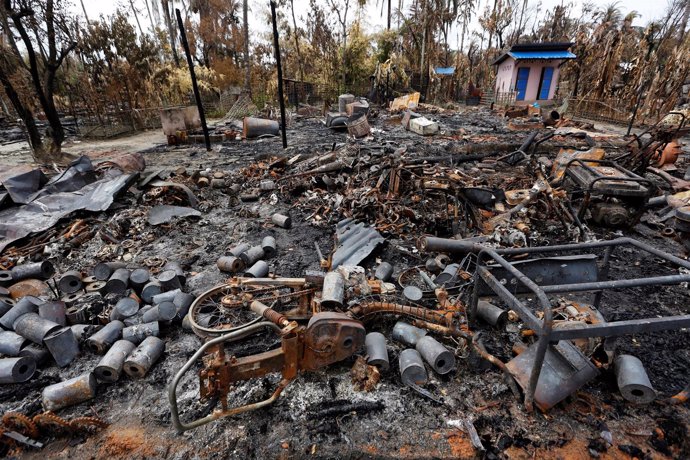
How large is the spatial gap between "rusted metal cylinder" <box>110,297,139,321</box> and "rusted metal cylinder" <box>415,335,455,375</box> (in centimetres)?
337

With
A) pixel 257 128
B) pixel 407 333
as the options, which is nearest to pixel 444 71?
pixel 257 128

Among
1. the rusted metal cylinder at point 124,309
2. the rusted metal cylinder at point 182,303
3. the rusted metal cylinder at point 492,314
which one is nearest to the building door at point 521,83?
the rusted metal cylinder at point 492,314

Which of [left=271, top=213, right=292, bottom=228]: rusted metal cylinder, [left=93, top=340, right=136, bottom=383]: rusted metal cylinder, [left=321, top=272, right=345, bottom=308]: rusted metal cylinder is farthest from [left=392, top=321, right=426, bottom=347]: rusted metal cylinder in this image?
[left=271, top=213, right=292, bottom=228]: rusted metal cylinder

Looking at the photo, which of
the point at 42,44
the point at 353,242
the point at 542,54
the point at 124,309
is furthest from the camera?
the point at 542,54

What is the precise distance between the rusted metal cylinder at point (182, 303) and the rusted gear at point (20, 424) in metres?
1.42

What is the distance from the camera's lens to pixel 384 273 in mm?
4539

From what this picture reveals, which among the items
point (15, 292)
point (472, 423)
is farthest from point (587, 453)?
point (15, 292)

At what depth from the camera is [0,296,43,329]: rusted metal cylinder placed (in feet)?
12.1

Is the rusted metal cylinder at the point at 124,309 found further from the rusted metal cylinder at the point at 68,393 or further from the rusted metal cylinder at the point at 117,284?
the rusted metal cylinder at the point at 68,393

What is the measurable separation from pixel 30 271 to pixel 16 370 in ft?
6.96

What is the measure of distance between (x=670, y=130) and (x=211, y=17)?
33370mm

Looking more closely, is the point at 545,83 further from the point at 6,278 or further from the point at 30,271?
the point at 6,278

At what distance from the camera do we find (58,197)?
6.69 metres

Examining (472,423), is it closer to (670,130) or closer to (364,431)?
(364,431)
